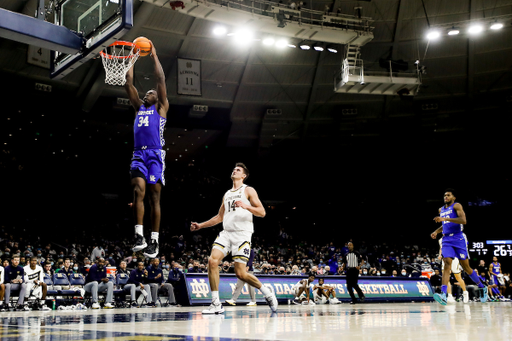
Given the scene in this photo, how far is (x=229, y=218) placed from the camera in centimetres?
802

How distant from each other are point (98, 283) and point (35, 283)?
5.26 ft

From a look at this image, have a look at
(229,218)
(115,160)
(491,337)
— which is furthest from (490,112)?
(491,337)

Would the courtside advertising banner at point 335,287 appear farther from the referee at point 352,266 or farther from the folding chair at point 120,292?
the folding chair at point 120,292

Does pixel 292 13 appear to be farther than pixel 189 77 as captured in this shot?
No

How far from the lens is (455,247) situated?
1025 centimetres

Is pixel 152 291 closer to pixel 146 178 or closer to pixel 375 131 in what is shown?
pixel 146 178

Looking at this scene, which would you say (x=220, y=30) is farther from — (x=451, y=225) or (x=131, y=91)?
(x=131, y=91)

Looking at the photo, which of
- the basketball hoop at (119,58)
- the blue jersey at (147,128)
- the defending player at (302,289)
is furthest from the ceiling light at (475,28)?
the blue jersey at (147,128)

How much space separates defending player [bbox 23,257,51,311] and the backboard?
24.1 ft

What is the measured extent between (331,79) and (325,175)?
25.9ft

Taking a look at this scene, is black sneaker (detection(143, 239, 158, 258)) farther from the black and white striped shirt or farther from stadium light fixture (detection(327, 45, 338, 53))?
stadium light fixture (detection(327, 45, 338, 53))

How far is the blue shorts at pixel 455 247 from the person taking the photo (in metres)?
10.2

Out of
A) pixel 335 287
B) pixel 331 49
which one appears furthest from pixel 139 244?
pixel 331 49

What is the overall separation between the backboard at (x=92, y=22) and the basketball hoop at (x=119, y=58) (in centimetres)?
23
